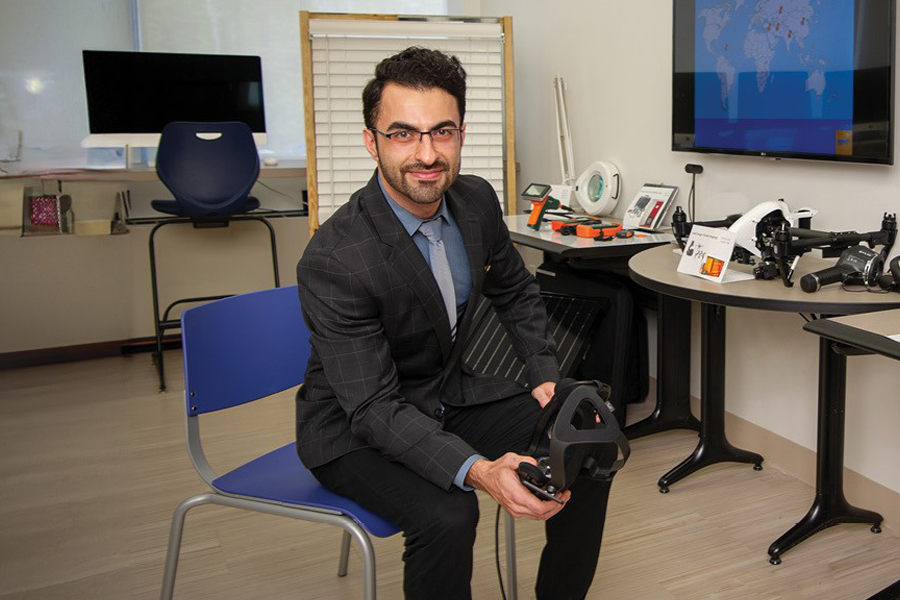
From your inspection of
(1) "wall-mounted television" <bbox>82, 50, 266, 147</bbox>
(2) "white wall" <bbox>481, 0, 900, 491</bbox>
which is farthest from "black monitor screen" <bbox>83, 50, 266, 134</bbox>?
(2) "white wall" <bbox>481, 0, 900, 491</bbox>

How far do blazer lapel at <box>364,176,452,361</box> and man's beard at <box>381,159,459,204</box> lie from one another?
45 millimetres

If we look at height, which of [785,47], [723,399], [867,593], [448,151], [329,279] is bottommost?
[867,593]

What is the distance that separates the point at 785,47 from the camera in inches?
91.1

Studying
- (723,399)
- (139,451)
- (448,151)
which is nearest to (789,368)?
(723,399)

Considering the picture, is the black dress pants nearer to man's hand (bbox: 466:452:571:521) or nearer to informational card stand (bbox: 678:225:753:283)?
man's hand (bbox: 466:452:571:521)

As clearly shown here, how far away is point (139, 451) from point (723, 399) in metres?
1.92

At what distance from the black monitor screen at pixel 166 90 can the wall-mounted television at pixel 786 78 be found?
7.66 feet

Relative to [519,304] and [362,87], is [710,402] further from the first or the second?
[362,87]

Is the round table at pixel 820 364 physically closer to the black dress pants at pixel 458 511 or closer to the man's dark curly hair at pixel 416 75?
the black dress pants at pixel 458 511

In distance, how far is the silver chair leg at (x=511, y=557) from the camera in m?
1.74

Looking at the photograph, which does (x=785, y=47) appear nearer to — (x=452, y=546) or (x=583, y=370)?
(x=583, y=370)

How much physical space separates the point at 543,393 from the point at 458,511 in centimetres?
40

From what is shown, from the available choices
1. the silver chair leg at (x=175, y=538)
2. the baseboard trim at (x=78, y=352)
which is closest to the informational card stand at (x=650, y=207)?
the silver chair leg at (x=175, y=538)

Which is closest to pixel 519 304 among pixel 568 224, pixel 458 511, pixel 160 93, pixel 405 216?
pixel 405 216
